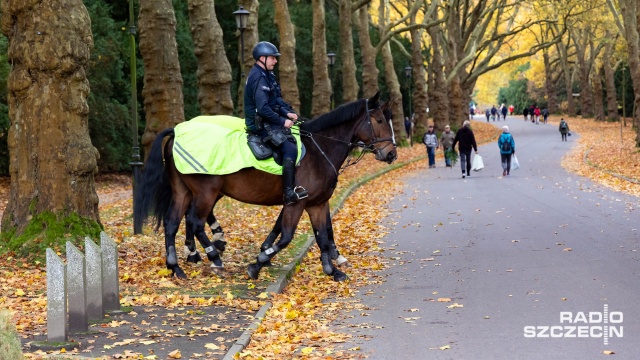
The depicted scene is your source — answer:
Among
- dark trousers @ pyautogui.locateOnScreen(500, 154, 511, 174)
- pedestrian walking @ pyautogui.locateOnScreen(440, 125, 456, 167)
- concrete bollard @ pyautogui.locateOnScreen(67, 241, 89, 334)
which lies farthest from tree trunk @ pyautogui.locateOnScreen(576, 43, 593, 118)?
concrete bollard @ pyautogui.locateOnScreen(67, 241, 89, 334)

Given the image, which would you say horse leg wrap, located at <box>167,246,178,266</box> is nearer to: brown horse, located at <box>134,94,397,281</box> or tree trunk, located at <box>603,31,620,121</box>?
brown horse, located at <box>134,94,397,281</box>

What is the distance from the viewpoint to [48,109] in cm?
1418

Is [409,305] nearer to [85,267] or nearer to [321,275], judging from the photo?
[321,275]

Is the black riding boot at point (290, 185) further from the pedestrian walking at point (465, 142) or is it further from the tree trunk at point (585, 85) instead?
the tree trunk at point (585, 85)

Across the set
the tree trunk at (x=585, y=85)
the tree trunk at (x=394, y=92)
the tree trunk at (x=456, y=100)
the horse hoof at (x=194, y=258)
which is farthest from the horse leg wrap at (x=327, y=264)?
the tree trunk at (x=585, y=85)

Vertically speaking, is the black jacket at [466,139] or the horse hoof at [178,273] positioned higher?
the black jacket at [466,139]

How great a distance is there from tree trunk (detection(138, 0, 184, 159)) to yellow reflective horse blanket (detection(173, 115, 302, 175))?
23.1 ft

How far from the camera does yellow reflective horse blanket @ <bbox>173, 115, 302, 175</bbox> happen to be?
1291cm

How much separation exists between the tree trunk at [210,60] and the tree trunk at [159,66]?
2.80 metres

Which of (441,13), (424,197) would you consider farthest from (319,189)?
(441,13)

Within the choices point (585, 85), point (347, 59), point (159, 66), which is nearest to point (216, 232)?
point (159, 66)

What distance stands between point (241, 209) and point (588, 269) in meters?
12.1

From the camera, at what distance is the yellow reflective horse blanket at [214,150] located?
12.9m

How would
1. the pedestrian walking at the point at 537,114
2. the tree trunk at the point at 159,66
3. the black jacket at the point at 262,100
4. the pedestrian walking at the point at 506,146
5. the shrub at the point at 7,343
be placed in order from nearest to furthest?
the shrub at the point at 7,343 → the black jacket at the point at 262,100 → the tree trunk at the point at 159,66 → the pedestrian walking at the point at 506,146 → the pedestrian walking at the point at 537,114
